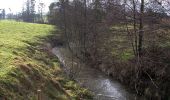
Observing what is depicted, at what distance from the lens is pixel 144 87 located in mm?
21641

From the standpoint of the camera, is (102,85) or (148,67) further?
(102,85)

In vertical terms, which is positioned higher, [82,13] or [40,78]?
[82,13]

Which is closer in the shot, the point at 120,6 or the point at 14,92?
the point at 14,92

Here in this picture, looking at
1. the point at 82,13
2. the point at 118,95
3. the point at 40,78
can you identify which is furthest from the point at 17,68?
the point at 82,13

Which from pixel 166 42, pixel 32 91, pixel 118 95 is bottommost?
pixel 118 95

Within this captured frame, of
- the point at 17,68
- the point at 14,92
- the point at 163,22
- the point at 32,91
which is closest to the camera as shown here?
the point at 14,92

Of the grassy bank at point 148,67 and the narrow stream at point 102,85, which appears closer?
the grassy bank at point 148,67

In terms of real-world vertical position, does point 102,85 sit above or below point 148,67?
below

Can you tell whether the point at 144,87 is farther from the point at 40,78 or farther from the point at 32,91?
the point at 32,91

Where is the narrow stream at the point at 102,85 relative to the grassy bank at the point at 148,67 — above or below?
below

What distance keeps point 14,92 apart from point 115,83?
12489mm

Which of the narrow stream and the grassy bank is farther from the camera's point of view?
the narrow stream

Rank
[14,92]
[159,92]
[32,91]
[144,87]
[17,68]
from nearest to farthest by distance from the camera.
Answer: [14,92] → [32,91] → [17,68] → [159,92] → [144,87]

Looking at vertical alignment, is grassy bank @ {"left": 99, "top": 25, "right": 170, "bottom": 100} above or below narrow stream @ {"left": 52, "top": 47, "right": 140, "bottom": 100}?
above
